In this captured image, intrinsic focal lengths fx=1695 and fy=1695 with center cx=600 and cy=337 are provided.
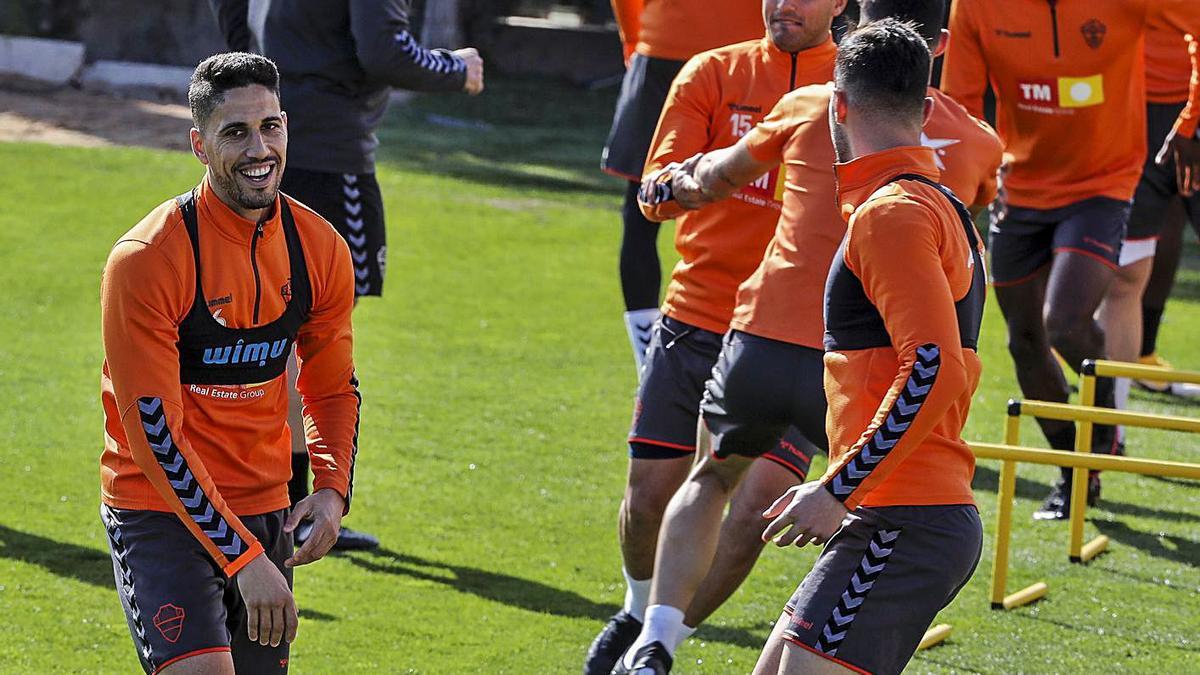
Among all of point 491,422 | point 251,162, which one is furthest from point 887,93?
point 491,422

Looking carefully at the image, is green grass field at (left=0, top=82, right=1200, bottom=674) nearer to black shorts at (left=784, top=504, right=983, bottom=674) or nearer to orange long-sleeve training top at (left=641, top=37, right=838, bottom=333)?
orange long-sleeve training top at (left=641, top=37, right=838, bottom=333)

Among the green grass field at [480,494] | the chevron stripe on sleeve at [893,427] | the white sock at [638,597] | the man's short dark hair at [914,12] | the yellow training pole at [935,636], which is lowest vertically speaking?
the green grass field at [480,494]

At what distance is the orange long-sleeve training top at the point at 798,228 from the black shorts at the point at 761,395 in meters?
0.04

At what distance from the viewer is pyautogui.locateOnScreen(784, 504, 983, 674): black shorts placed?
11.7 ft

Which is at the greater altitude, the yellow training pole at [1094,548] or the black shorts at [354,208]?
the black shorts at [354,208]

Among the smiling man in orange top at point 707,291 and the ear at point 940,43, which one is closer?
the ear at point 940,43

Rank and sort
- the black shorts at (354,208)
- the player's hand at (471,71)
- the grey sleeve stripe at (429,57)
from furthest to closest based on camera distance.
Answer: the player's hand at (471,71)
the black shorts at (354,208)
the grey sleeve stripe at (429,57)

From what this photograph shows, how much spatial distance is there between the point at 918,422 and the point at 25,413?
17.3 feet

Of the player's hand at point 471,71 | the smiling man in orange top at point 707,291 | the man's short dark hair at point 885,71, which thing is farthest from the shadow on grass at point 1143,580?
the man's short dark hair at point 885,71

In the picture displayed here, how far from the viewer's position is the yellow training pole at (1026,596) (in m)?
5.84

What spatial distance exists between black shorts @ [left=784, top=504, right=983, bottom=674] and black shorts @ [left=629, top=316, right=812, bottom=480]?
1518 mm

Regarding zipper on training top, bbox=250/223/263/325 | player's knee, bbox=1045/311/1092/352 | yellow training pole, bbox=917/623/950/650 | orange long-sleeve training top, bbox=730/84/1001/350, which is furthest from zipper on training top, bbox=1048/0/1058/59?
zipper on training top, bbox=250/223/263/325

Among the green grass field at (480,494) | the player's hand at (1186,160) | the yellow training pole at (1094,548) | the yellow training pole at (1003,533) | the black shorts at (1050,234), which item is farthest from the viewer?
the player's hand at (1186,160)

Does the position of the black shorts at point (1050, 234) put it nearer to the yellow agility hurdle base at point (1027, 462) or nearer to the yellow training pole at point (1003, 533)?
the yellow agility hurdle base at point (1027, 462)
